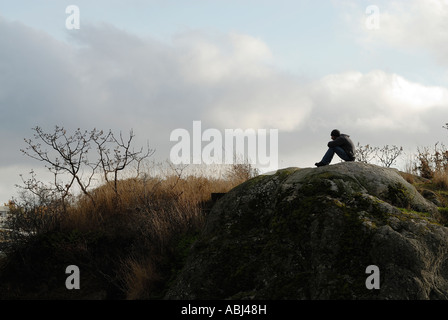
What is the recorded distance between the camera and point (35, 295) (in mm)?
8703

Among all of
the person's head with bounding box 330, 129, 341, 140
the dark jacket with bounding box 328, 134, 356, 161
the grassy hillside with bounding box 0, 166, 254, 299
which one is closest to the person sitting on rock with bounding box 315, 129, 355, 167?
the dark jacket with bounding box 328, 134, 356, 161

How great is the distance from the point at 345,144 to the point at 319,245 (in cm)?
487

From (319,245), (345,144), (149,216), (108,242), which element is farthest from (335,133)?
(108,242)

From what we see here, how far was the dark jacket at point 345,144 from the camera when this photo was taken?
1004 cm

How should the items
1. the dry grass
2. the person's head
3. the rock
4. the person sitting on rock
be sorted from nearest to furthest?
the rock, the dry grass, the person sitting on rock, the person's head

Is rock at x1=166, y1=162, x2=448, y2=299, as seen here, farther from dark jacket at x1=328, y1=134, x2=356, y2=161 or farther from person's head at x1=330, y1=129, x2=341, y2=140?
person's head at x1=330, y1=129, x2=341, y2=140

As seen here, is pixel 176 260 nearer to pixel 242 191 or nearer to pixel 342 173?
pixel 242 191

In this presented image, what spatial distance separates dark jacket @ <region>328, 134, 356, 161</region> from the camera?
10039mm

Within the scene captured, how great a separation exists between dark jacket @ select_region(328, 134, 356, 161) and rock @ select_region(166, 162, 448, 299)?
101 inches

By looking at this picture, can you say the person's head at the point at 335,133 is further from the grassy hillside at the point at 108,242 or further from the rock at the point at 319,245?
the rock at the point at 319,245

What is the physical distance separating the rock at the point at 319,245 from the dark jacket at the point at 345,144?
2.57 m

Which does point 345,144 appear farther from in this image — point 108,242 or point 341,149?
point 108,242

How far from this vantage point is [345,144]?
10.1 m
